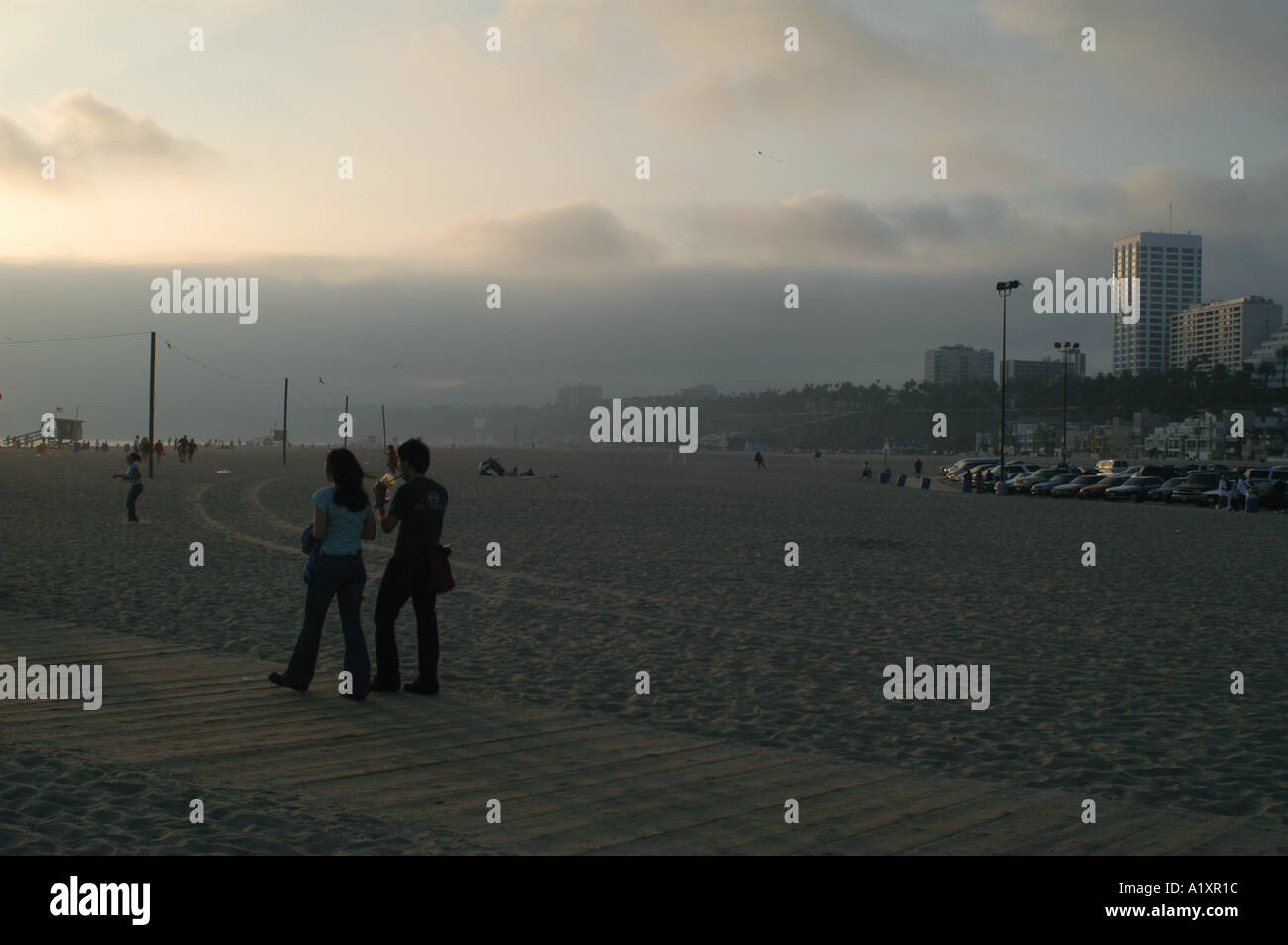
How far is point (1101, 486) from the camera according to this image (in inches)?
1784

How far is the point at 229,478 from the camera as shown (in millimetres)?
50156

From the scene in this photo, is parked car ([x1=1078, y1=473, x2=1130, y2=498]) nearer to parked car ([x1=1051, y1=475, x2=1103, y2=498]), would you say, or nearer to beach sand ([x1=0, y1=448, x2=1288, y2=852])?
parked car ([x1=1051, y1=475, x2=1103, y2=498])

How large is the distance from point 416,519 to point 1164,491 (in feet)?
139

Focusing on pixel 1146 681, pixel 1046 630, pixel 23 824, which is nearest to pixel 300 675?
pixel 23 824

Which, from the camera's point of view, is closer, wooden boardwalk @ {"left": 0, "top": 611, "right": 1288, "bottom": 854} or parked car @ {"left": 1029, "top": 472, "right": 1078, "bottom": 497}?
wooden boardwalk @ {"left": 0, "top": 611, "right": 1288, "bottom": 854}

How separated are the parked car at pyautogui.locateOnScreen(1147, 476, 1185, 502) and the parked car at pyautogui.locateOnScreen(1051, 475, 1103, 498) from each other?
316 centimetres

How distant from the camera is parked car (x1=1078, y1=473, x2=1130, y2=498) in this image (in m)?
45.1

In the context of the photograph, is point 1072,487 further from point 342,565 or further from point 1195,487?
point 342,565
